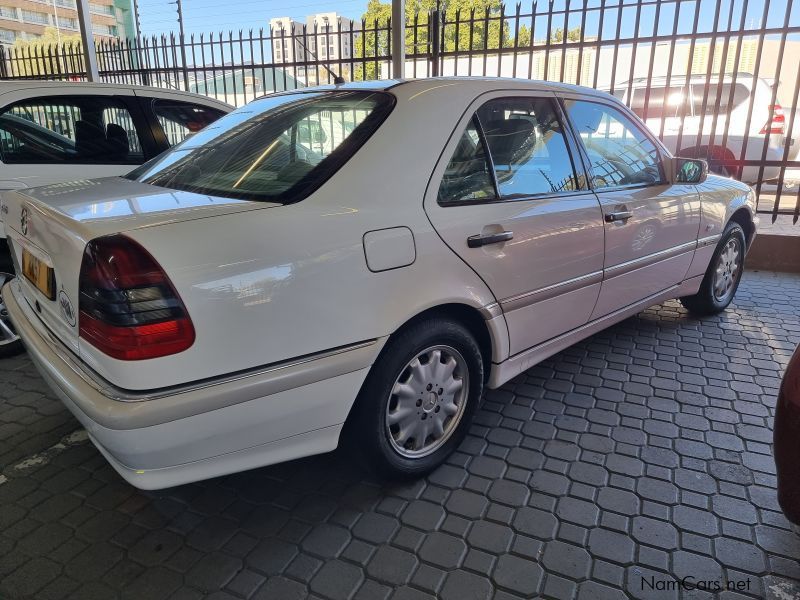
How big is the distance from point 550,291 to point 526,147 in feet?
2.35

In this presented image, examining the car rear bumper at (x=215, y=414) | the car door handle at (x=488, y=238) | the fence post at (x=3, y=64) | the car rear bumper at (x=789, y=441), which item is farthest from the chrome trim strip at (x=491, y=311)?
the fence post at (x=3, y=64)

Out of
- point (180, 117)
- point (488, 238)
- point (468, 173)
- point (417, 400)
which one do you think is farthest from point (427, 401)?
point (180, 117)

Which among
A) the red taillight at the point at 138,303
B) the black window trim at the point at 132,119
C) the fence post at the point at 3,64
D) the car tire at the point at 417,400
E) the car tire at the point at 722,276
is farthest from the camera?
the fence post at the point at 3,64

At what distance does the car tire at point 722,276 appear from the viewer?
4.34 meters

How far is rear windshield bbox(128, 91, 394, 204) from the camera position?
2119mm

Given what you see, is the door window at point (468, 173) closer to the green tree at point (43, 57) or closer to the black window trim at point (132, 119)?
the black window trim at point (132, 119)

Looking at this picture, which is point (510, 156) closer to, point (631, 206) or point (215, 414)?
point (631, 206)

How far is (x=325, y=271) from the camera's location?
6.27 ft

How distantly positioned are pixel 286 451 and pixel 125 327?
27.6 inches

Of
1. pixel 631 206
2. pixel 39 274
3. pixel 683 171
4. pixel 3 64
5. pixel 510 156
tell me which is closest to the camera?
pixel 39 274

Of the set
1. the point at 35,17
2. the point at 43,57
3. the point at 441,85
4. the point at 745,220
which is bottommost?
the point at 745,220

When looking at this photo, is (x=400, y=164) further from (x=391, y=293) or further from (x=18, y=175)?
(x=18, y=175)

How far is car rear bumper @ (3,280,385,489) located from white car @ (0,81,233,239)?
2.22 metres

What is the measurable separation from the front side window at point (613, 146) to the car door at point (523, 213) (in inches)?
7.6
